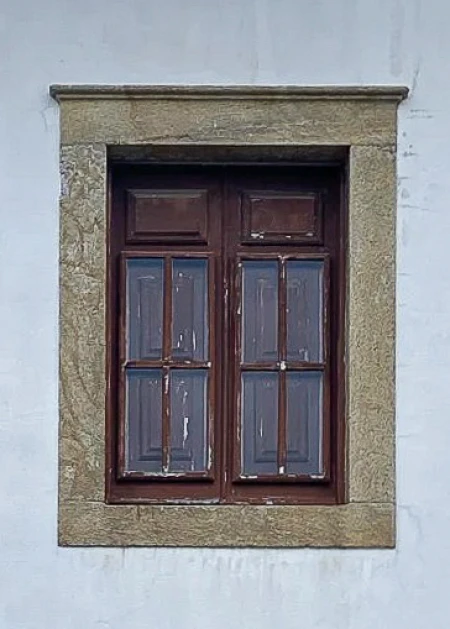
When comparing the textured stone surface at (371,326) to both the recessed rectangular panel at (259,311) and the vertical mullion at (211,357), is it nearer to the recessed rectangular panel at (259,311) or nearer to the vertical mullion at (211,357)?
the recessed rectangular panel at (259,311)

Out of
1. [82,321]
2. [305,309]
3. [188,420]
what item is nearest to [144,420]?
[188,420]

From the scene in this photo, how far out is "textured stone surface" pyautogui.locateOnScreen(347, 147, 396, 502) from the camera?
6148 millimetres

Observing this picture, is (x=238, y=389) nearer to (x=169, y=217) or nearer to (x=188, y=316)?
(x=188, y=316)

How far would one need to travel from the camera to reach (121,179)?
21.0ft

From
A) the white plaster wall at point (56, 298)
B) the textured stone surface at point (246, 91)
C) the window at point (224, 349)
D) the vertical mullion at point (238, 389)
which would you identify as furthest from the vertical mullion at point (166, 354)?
the textured stone surface at point (246, 91)

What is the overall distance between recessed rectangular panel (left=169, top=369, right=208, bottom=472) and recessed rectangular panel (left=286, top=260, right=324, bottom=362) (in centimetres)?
36

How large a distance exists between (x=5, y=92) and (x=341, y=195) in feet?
4.09

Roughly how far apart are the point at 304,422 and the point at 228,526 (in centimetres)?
48

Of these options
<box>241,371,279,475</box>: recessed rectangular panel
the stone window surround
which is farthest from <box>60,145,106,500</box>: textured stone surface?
<box>241,371,279,475</box>: recessed rectangular panel

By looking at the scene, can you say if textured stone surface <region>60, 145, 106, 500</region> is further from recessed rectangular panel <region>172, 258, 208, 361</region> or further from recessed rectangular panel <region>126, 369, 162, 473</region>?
recessed rectangular panel <region>172, 258, 208, 361</region>

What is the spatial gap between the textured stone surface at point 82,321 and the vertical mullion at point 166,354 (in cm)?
25

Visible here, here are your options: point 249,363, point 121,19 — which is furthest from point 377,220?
point 121,19

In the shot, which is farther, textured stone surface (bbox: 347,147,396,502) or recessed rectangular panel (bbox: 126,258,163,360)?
recessed rectangular panel (bbox: 126,258,163,360)

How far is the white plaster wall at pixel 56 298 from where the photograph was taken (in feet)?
20.2
